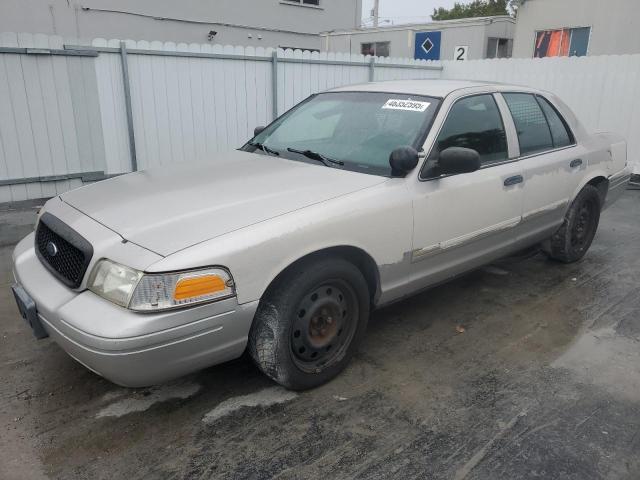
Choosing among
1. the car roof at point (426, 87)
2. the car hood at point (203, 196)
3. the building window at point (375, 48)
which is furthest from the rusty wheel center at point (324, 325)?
the building window at point (375, 48)

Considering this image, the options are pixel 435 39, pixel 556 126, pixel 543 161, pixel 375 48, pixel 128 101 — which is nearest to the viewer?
pixel 543 161

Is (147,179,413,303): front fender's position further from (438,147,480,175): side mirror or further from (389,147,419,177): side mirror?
(438,147,480,175): side mirror

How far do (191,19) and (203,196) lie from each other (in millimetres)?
14086

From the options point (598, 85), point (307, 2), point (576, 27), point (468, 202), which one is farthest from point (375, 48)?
point (468, 202)

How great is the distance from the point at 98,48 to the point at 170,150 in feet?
5.48

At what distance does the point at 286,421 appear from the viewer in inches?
108

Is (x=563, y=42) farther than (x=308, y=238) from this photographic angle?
Yes

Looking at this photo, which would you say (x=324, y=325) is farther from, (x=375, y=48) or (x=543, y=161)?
(x=375, y=48)

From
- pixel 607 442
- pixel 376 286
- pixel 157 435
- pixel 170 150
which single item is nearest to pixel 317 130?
pixel 376 286

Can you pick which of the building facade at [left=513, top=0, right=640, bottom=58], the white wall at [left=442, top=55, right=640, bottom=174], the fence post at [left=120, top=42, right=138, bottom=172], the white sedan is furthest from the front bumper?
the building facade at [left=513, top=0, right=640, bottom=58]

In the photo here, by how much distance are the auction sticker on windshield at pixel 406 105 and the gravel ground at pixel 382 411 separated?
1.56m

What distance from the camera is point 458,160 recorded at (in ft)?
10.6

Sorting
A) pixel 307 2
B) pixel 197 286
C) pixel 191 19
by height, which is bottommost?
pixel 197 286

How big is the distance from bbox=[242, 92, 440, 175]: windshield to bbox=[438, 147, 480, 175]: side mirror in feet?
0.61
